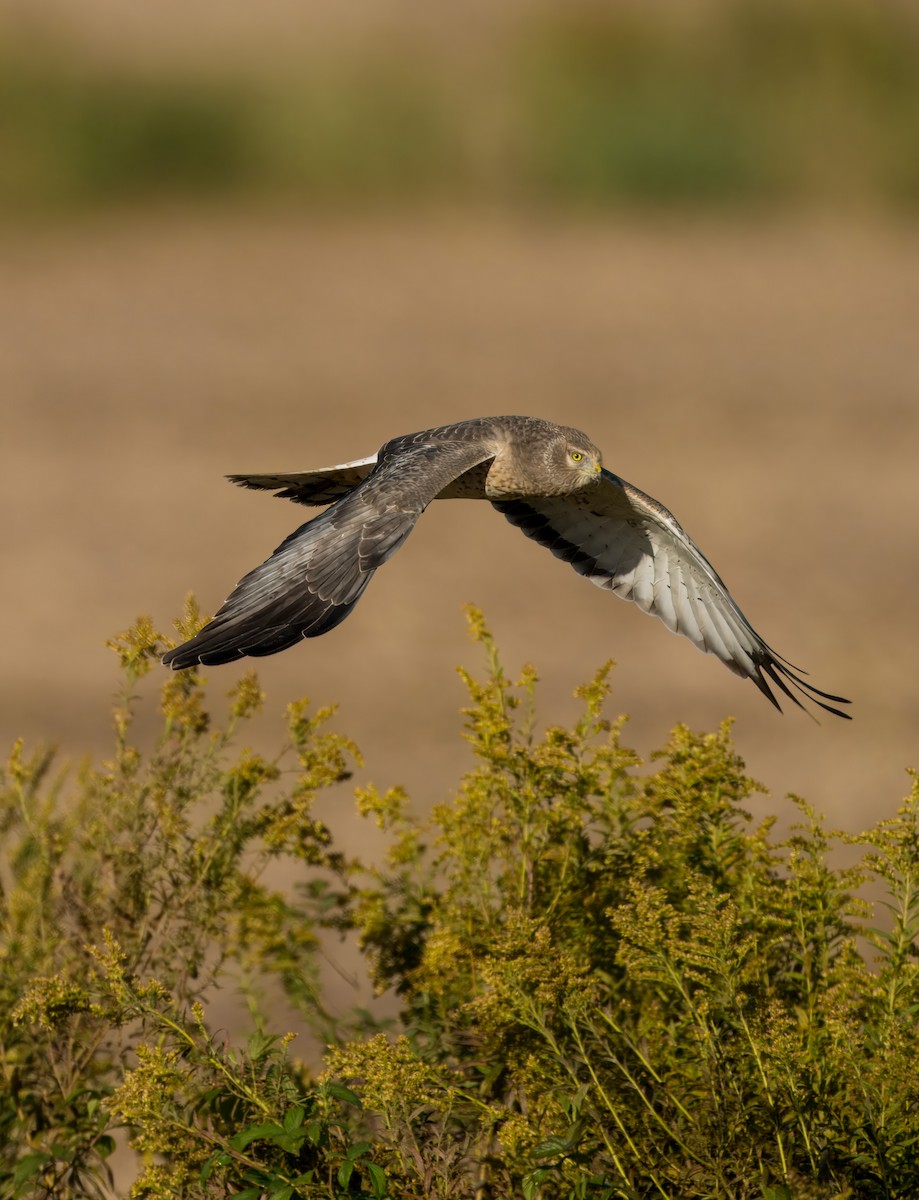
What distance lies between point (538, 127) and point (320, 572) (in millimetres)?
17964

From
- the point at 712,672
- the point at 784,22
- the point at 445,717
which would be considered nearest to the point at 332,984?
the point at 445,717

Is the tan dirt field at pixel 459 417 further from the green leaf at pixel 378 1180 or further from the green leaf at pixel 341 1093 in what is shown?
the green leaf at pixel 378 1180

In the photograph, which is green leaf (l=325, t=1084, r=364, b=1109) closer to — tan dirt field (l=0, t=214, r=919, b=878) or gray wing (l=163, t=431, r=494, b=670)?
gray wing (l=163, t=431, r=494, b=670)

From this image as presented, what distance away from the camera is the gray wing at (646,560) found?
4.82 m

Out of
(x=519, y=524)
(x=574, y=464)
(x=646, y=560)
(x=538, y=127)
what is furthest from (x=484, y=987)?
(x=538, y=127)

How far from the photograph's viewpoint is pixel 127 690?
3.71 m

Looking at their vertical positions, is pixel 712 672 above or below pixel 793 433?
below

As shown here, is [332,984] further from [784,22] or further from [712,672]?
[784,22]

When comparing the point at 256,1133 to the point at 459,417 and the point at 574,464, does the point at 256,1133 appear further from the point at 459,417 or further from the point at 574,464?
the point at 459,417

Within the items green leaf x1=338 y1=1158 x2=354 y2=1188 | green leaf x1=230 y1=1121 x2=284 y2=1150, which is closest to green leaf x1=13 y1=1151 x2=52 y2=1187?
green leaf x1=230 y1=1121 x2=284 y2=1150

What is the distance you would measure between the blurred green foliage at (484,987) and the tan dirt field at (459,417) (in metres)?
4.03

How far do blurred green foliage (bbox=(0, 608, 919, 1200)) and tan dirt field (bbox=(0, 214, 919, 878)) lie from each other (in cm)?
403

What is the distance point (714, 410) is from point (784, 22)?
1032cm

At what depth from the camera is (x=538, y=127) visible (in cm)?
2086
